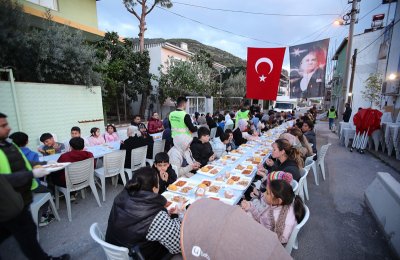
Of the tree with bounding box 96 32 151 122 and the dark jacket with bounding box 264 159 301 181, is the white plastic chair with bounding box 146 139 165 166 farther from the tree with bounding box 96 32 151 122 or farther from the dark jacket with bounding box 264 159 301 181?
the tree with bounding box 96 32 151 122

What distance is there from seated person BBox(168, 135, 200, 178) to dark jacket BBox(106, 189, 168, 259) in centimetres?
197

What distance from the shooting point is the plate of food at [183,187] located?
2.56m

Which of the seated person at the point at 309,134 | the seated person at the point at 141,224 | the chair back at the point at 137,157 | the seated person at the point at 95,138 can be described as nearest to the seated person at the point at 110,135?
the seated person at the point at 95,138

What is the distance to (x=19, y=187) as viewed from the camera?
6.72 feet

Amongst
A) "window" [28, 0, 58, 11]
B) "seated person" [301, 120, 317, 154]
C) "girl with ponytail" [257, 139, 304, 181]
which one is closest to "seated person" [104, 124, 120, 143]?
"girl with ponytail" [257, 139, 304, 181]

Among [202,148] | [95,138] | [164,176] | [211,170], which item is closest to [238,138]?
[202,148]

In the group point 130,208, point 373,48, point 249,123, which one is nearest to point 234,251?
point 130,208

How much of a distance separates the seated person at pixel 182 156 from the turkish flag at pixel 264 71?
2.02 meters

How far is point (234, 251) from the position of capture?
A: 1.01 meters

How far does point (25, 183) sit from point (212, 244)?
6.85ft

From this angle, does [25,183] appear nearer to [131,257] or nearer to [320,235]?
[131,257]

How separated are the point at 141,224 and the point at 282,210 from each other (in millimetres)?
1366

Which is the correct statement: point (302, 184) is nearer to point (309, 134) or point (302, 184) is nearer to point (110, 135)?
point (309, 134)

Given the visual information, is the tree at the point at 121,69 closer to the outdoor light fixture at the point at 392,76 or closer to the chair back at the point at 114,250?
the chair back at the point at 114,250
